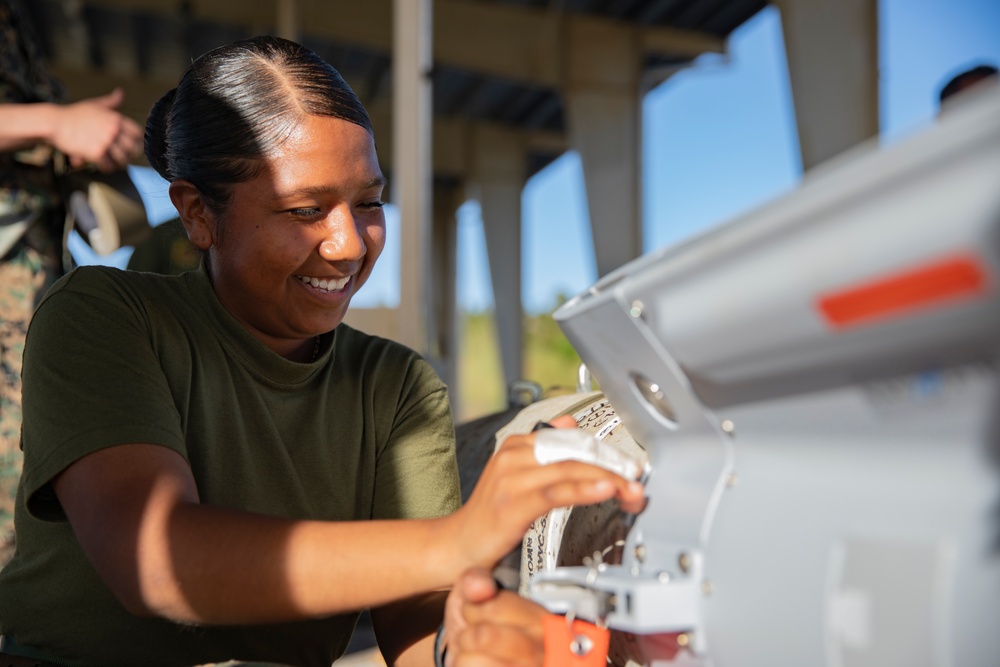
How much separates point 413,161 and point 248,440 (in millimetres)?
2688

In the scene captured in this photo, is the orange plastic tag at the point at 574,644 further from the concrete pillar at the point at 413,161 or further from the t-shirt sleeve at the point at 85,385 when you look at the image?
the concrete pillar at the point at 413,161

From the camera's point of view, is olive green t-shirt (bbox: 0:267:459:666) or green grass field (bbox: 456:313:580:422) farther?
green grass field (bbox: 456:313:580:422)

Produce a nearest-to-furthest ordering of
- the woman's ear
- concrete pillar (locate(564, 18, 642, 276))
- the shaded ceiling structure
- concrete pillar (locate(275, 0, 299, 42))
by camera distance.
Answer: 1. the woman's ear
2. the shaded ceiling structure
3. concrete pillar (locate(275, 0, 299, 42))
4. concrete pillar (locate(564, 18, 642, 276))

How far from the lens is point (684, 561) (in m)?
0.77

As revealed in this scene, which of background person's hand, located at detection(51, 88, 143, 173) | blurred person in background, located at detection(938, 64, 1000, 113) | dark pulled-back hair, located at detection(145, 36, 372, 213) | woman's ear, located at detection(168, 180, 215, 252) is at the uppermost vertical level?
blurred person in background, located at detection(938, 64, 1000, 113)

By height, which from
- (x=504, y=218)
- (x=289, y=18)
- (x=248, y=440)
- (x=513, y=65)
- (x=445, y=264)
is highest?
(x=513, y=65)

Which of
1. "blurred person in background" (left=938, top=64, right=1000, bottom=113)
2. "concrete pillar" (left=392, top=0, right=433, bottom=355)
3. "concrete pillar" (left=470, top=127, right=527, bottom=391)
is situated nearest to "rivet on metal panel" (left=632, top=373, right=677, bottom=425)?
"blurred person in background" (left=938, top=64, right=1000, bottom=113)

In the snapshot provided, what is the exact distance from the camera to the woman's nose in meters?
1.24

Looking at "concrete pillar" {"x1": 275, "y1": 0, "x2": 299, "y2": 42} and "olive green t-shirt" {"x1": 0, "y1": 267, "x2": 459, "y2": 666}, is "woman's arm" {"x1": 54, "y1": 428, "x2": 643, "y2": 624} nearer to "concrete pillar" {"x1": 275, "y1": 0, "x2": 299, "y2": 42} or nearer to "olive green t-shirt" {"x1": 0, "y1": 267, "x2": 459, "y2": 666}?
"olive green t-shirt" {"x1": 0, "y1": 267, "x2": 459, "y2": 666}

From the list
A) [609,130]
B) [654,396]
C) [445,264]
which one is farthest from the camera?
[445,264]

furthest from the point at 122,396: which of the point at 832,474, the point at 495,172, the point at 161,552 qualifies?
the point at 495,172

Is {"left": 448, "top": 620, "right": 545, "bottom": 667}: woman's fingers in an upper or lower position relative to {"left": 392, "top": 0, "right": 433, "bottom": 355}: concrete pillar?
lower

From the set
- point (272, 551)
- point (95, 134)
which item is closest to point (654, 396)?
point (272, 551)

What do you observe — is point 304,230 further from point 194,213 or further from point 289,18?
point 289,18
